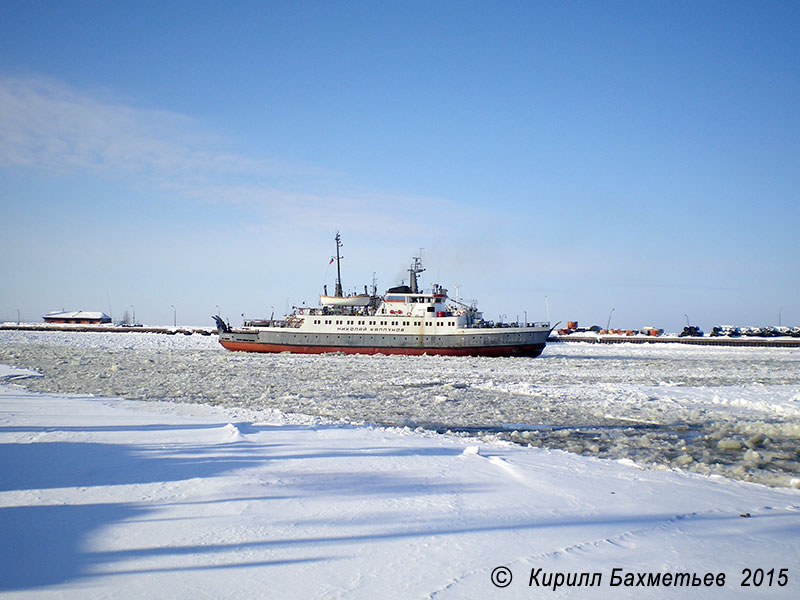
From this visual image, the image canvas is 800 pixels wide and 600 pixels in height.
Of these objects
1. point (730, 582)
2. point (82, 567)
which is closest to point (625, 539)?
point (730, 582)

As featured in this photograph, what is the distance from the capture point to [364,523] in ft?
14.9

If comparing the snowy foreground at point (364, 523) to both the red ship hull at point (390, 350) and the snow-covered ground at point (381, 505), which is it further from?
the red ship hull at point (390, 350)

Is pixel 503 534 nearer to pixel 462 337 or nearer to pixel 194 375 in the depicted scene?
pixel 194 375

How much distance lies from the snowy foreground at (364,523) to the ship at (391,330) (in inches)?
1233

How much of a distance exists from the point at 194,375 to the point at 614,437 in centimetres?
1527

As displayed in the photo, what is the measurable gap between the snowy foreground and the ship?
31321 mm

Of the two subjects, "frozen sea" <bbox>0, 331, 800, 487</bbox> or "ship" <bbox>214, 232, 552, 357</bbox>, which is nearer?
"frozen sea" <bbox>0, 331, 800, 487</bbox>

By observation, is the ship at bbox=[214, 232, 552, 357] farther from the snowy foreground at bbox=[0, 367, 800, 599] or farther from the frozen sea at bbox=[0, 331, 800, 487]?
the snowy foreground at bbox=[0, 367, 800, 599]

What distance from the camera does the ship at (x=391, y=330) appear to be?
38562mm

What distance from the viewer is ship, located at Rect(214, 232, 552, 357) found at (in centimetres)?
3856

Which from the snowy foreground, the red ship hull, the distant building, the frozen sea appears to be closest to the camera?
the snowy foreground

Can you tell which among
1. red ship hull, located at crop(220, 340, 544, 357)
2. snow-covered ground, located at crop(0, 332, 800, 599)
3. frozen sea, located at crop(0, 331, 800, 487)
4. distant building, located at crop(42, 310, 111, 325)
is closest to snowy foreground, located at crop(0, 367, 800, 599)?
snow-covered ground, located at crop(0, 332, 800, 599)

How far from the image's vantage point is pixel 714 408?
13398mm

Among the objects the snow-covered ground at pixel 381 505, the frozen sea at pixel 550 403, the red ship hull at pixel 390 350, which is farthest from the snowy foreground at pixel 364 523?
the red ship hull at pixel 390 350
